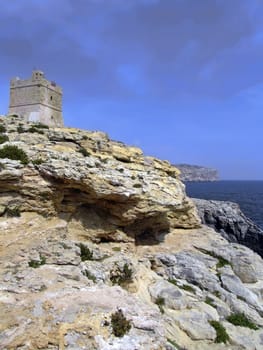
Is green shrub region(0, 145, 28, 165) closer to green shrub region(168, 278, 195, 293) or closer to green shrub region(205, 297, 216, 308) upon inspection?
green shrub region(168, 278, 195, 293)

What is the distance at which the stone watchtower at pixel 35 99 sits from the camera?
41.5 meters

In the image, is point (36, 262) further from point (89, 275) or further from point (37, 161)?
point (37, 161)

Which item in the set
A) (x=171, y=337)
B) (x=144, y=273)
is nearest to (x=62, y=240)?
(x=144, y=273)

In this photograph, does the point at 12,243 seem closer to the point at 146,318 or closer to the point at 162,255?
the point at 146,318

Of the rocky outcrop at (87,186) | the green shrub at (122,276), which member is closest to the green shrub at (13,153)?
the rocky outcrop at (87,186)

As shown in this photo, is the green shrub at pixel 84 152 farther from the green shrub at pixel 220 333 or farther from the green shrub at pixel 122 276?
the green shrub at pixel 220 333

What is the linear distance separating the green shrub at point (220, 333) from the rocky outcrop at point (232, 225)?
1100 inches

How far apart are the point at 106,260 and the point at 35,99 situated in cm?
2987

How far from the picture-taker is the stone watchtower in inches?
1634

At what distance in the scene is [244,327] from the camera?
16.4 m

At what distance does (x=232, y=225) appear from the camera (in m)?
44.6

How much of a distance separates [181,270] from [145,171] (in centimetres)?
795

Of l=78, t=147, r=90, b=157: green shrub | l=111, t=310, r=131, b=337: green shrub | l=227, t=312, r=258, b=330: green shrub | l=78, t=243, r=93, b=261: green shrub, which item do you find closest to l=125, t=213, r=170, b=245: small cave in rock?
l=78, t=147, r=90, b=157: green shrub

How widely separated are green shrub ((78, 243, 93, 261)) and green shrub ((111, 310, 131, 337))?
6869 mm
